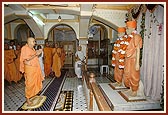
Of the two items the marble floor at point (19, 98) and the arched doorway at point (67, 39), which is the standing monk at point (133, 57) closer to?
the marble floor at point (19, 98)

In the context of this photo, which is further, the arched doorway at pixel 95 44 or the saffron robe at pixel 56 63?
the arched doorway at pixel 95 44

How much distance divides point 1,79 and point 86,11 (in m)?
3.97

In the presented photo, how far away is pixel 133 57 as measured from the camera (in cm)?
412

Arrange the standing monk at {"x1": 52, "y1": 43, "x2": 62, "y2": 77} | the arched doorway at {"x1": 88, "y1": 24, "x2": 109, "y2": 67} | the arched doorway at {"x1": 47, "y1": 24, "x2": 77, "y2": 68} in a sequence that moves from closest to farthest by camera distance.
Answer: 1. the standing monk at {"x1": 52, "y1": 43, "x2": 62, "y2": 77}
2. the arched doorway at {"x1": 47, "y1": 24, "x2": 77, "y2": 68}
3. the arched doorway at {"x1": 88, "y1": 24, "x2": 109, "y2": 67}

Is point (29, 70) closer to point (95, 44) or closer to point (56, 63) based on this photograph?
point (56, 63)

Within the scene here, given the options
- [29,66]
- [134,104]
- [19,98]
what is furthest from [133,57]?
[19,98]

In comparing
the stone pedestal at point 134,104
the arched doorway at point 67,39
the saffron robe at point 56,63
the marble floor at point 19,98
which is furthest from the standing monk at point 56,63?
the stone pedestal at point 134,104

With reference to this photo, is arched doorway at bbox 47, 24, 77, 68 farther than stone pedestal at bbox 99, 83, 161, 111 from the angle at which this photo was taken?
Yes

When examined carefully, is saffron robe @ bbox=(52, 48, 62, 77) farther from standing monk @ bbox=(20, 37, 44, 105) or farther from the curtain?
the curtain

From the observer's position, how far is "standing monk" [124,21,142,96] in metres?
4.03

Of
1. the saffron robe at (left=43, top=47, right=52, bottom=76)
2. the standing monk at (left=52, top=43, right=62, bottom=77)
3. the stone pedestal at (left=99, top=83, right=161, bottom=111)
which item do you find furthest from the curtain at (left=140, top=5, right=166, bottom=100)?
the saffron robe at (left=43, top=47, right=52, bottom=76)

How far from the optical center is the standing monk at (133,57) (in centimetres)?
403

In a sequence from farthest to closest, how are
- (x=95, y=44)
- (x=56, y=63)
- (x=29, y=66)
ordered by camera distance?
1. (x=95, y=44)
2. (x=56, y=63)
3. (x=29, y=66)

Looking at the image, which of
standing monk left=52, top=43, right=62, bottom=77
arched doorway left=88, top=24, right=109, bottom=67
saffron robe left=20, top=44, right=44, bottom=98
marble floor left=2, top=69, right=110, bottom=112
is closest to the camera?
saffron robe left=20, top=44, right=44, bottom=98
